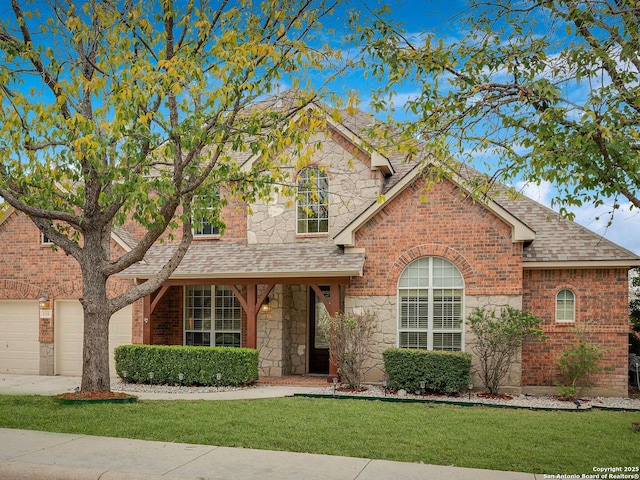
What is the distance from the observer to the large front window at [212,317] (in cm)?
1741

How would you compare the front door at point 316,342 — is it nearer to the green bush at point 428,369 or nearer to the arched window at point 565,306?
the green bush at point 428,369

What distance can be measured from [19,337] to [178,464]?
44.1 feet

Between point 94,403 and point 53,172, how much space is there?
4.31m

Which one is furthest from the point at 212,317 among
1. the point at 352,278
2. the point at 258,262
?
the point at 352,278

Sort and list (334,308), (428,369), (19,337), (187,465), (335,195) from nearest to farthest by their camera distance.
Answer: (187,465), (428,369), (334,308), (335,195), (19,337)

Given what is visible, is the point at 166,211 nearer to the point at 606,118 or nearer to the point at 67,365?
the point at 606,118

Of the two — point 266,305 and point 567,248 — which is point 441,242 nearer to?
point 567,248

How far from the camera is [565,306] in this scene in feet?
47.7

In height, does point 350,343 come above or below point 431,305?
below

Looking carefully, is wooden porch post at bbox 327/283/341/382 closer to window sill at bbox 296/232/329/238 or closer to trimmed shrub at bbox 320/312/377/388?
trimmed shrub at bbox 320/312/377/388

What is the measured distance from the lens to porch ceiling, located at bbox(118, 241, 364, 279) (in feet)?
49.2

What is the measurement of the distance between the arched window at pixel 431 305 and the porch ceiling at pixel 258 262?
1.33 m

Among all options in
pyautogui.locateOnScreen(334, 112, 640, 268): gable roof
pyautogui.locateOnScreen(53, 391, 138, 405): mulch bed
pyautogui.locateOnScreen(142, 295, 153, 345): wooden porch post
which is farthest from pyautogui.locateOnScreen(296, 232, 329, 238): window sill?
pyautogui.locateOnScreen(53, 391, 138, 405): mulch bed

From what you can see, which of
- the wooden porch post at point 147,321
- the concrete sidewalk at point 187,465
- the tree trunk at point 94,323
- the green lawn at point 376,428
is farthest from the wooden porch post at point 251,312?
the concrete sidewalk at point 187,465
